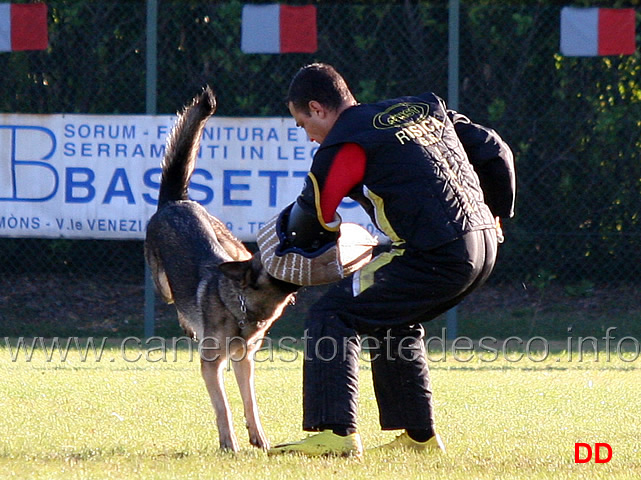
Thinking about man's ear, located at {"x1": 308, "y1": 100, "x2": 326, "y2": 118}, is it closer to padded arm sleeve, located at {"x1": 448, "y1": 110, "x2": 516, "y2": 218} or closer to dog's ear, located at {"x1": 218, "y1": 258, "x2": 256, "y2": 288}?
padded arm sleeve, located at {"x1": 448, "y1": 110, "x2": 516, "y2": 218}

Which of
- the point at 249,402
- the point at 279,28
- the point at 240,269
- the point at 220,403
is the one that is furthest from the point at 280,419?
the point at 279,28

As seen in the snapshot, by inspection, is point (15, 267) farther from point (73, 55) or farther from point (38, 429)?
point (38, 429)

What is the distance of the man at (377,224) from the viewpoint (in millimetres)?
3992

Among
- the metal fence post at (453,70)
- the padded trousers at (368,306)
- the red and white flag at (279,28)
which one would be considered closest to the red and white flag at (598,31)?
the metal fence post at (453,70)

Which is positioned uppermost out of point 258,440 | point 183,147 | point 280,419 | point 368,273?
point 183,147

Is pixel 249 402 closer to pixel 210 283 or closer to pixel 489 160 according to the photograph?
pixel 210 283

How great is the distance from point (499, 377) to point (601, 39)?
10.3 feet

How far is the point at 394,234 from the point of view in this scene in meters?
4.11

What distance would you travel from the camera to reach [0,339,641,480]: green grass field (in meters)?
3.99

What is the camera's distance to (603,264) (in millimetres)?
9422

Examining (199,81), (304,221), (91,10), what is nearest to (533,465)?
(304,221)

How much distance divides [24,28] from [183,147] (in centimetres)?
344

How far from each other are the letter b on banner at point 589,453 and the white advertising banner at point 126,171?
432cm

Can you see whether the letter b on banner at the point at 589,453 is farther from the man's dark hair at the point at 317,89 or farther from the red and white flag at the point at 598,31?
the red and white flag at the point at 598,31
